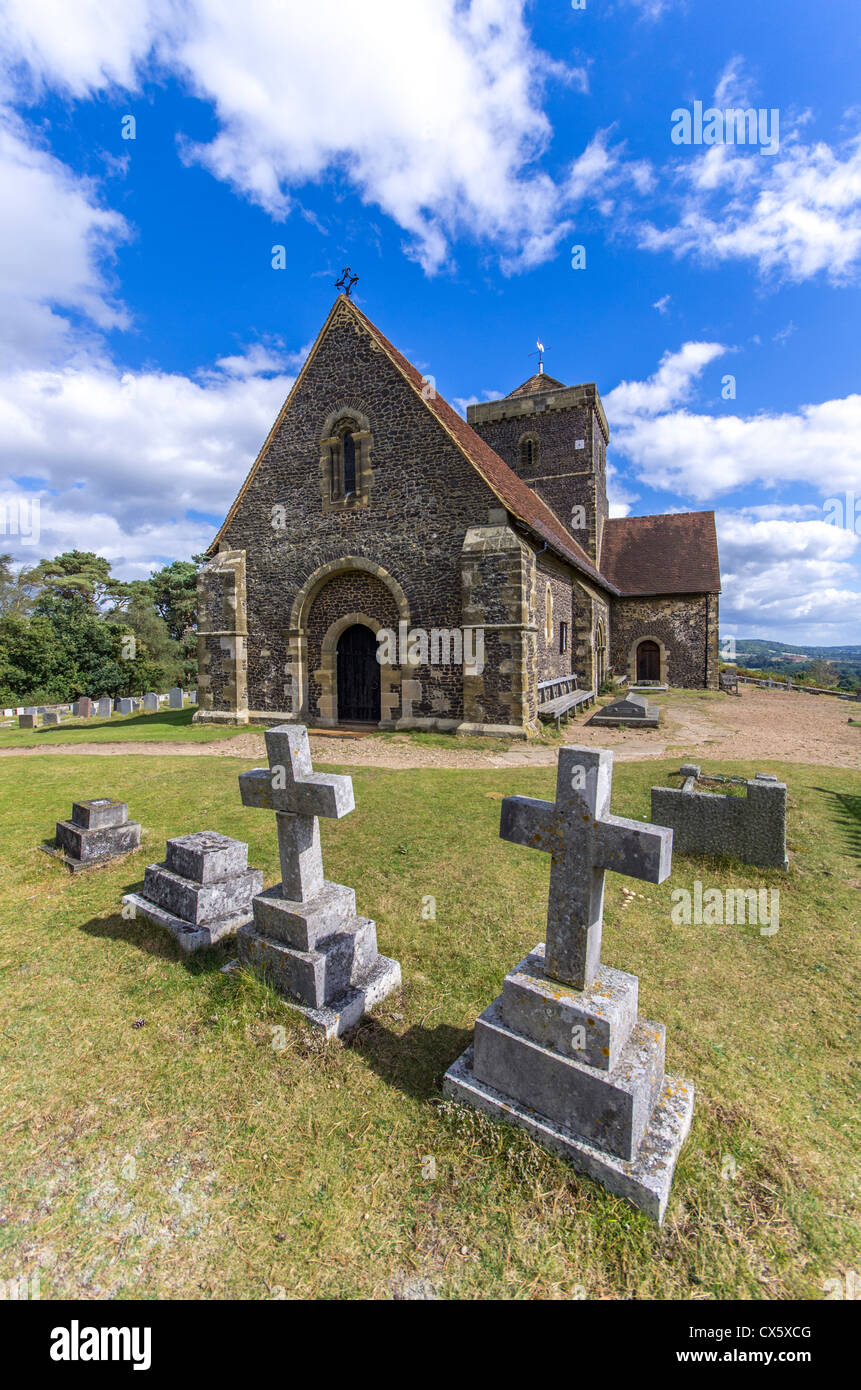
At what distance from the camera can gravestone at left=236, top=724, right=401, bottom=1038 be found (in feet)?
10.8

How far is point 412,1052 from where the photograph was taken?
310 cm

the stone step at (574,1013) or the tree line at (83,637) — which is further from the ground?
the tree line at (83,637)

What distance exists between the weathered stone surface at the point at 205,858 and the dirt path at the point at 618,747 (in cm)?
545

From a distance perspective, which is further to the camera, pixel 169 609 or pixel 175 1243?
pixel 169 609

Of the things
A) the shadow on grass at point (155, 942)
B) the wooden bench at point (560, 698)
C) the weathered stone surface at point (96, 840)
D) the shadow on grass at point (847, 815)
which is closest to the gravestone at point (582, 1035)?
the shadow on grass at point (155, 942)

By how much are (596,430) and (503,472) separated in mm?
10946

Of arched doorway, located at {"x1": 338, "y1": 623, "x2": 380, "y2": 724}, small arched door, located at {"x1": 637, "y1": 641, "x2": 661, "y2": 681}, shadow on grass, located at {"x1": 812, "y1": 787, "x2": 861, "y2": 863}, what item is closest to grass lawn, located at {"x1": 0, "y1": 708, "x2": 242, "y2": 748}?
arched doorway, located at {"x1": 338, "y1": 623, "x2": 380, "y2": 724}

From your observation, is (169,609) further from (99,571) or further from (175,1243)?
(175,1243)

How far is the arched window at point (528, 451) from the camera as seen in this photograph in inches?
1015

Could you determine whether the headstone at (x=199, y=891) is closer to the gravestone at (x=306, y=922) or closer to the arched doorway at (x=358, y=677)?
the gravestone at (x=306, y=922)

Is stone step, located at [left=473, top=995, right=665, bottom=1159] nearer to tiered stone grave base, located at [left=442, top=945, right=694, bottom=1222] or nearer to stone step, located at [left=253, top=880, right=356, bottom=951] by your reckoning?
tiered stone grave base, located at [left=442, top=945, right=694, bottom=1222]

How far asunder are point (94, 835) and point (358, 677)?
31.2 feet
